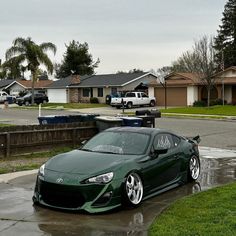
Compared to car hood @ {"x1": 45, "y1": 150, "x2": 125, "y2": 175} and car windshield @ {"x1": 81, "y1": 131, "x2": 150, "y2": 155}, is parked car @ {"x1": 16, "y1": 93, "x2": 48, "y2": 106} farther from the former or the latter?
car hood @ {"x1": 45, "y1": 150, "x2": 125, "y2": 175}

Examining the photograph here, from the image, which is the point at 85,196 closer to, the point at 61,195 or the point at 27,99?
the point at 61,195

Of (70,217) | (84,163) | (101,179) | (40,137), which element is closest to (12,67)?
(40,137)

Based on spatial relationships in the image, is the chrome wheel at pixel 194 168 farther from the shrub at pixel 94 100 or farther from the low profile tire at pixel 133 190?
the shrub at pixel 94 100

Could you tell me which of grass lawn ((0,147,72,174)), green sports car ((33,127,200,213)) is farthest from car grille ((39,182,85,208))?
grass lawn ((0,147,72,174))

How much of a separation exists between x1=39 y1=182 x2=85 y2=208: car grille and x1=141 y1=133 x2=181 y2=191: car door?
149 centimetres

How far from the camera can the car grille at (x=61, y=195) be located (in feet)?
23.5

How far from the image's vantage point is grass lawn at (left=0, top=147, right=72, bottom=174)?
11602mm

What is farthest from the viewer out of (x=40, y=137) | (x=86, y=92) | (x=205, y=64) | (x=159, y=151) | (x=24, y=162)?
(x=86, y=92)

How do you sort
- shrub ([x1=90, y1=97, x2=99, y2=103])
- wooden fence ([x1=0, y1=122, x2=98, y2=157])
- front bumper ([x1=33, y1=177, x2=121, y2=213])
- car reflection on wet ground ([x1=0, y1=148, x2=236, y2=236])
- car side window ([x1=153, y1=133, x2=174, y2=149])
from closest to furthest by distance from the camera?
car reflection on wet ground ([x1=0, y1=148, x2=236, y2=236]) → front bumper ([x1=33, y1=177, x2=121, y2=213]) → car side window ([x1=153, y1=133, x2=174, y2=149]) → wooden fence ([x1=0, y1=122, x2=98, y2=157]) → shrub ([x1=90, y1=97, x2=99, y2=103])

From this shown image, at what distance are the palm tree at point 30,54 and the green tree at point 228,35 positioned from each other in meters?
28.1

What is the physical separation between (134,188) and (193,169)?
9.04ft

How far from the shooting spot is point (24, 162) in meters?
12.6

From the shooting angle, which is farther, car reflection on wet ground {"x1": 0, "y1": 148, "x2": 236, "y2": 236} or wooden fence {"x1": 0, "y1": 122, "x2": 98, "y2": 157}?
wooden fence {"x1": 0, "y1": 122, "x2": 98, "y2": 157}

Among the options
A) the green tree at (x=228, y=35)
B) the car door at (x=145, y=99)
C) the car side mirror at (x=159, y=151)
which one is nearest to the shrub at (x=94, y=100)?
the car door at (x=145, y=99)
